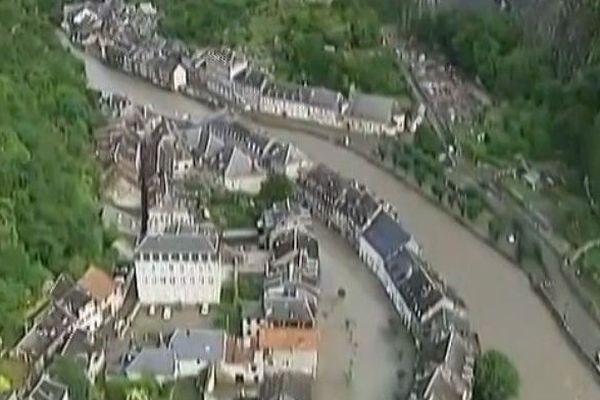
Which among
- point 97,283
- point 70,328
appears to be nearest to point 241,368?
point 70,328

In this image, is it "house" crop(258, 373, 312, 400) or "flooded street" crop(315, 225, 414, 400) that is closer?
"house" crop(258, 373, 312, 400)

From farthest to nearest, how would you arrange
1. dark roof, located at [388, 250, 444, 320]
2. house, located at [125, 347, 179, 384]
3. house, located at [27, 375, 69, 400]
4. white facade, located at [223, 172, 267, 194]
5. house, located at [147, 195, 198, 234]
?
white facade, located at [223, 172, 267, 194], house, located at [147, 195, 198, 234], dark roof, located at [388, 250, 444, 320], house, located at [125, 347, 179, 384], house, located at [27, 375, 69, 400]

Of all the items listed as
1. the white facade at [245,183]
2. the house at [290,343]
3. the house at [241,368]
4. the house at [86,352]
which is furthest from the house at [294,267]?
the house at [86,352]

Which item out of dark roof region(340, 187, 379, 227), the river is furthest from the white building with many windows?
the river

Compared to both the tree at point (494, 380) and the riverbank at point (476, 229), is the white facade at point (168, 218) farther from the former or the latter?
the tree at point (494, 380)

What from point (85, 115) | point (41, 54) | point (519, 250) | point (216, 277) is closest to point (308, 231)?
point (216, 277)

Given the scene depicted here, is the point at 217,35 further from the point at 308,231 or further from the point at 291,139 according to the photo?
the point at 308,231

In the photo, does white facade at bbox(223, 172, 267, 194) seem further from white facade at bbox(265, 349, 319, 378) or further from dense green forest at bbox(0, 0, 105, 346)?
white facade at bbox(265, 349, 319, 378)
